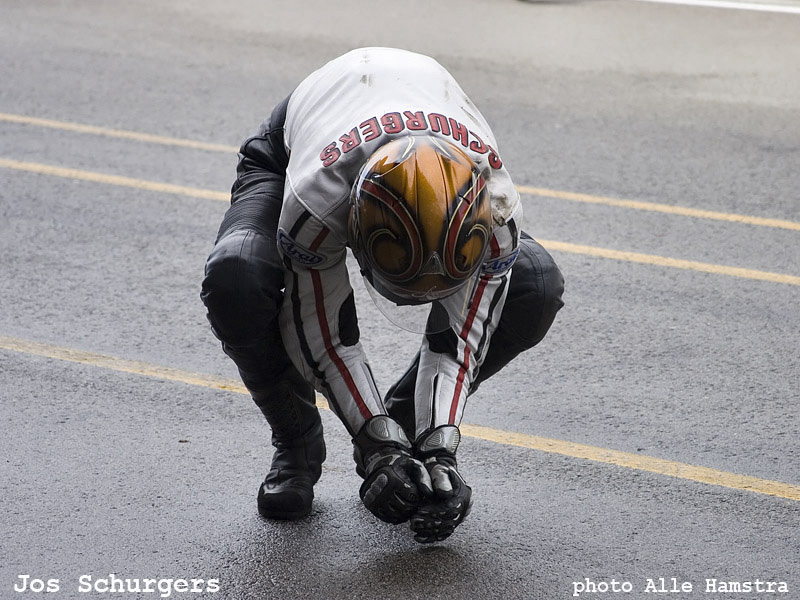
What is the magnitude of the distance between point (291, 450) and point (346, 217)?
89 cm

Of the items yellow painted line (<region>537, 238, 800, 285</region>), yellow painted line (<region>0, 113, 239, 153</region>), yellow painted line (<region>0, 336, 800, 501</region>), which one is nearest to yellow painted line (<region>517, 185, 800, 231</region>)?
yellow painted line (<region>537, 238, 800, 285</region>)

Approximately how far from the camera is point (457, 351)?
10.5ft

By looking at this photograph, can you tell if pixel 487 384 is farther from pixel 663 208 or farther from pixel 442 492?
pixel 663 208

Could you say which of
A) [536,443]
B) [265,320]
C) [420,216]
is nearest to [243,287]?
[265,320]

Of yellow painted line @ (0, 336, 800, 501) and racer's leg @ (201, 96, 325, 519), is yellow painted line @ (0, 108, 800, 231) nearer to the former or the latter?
yellow painted line @ (0, 336, 800, 501)

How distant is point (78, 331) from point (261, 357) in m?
1.66

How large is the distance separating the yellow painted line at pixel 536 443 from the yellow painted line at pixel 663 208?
2514 millimetres

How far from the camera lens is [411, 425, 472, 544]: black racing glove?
9.68ft

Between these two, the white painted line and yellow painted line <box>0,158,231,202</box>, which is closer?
yellow painted line <box>0,158,231,202</box>

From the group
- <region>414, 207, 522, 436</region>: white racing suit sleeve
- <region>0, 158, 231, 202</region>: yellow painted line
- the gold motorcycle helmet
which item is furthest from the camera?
<region>0, 158, 231, 202</region>: yellow painted line

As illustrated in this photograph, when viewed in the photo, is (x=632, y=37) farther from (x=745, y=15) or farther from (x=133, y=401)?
(x=133, y=401)

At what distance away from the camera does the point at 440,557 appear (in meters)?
3.20

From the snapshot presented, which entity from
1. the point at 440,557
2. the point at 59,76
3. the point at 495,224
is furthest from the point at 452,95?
the point at 59,76

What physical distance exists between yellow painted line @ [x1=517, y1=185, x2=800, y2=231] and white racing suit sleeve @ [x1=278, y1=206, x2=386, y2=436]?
10.5 feet
